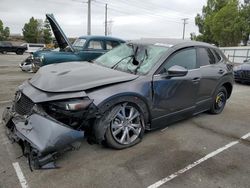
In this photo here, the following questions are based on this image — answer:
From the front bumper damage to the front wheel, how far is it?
553 millimetres

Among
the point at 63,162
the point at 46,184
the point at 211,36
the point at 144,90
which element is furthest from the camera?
the point at 211,36

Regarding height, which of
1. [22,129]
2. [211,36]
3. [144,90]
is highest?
[211,36]

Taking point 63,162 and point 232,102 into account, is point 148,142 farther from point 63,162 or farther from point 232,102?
point 232,102

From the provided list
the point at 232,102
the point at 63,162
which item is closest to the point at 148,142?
the point at 63,162

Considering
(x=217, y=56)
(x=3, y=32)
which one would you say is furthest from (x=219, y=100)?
(x=3, y=32)

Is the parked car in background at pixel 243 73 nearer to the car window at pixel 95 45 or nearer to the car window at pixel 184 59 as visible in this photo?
the car window at pixel 95 45

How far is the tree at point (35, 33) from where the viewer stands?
53.6m

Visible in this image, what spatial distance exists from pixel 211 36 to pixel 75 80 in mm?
37950

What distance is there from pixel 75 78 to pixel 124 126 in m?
0.97

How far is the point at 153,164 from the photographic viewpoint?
3232 millimetres

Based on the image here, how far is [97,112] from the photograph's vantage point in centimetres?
323

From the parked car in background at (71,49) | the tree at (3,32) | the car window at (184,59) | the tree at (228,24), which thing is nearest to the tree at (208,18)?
the tree at (228,24)

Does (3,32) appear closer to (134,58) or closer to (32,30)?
(32,30)

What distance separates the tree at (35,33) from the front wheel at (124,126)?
178 feet
